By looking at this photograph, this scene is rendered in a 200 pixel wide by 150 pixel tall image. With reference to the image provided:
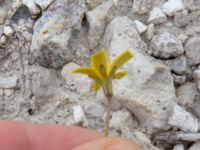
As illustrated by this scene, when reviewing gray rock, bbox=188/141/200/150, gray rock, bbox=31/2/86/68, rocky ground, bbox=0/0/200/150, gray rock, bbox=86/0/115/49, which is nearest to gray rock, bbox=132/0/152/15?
rocky ground, bbox=0/0/200/150

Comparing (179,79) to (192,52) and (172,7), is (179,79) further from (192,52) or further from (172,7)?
(172,7)

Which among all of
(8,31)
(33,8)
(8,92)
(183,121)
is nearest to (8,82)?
(8,92)

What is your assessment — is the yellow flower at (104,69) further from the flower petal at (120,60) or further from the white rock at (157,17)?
the white rock at (157,17)

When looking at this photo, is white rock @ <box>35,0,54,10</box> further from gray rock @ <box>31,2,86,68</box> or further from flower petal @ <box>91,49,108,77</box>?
flower petal @ <box>91,49,108,77</box>

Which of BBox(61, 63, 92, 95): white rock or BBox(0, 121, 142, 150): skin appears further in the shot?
BBox(61, 63, 92, 95): white rock

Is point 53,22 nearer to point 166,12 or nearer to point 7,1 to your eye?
point 7,1

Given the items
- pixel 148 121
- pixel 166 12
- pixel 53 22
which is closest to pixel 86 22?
pixel 53 22
